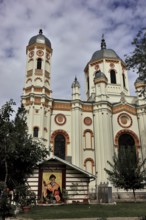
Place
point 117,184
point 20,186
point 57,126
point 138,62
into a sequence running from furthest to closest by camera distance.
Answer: point 57,126 → point 117,184 → point 138,62 → point 20,186

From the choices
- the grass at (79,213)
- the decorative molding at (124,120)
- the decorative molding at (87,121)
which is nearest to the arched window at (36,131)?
the decorative molding at (87,121)

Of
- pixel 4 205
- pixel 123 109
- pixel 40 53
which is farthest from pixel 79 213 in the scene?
pixel 40 53

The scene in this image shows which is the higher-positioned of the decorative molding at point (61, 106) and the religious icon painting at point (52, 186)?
the decorative molding at point (61, 106)

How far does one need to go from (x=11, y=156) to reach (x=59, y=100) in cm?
2826

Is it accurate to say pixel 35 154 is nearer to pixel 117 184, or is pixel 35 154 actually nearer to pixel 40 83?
pixel 117 184

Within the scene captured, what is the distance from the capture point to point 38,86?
123ft

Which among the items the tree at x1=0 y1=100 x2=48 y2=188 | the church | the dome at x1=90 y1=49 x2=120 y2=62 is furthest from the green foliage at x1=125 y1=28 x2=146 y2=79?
the dome at x1=90 y1=49 x2=120 y2=62

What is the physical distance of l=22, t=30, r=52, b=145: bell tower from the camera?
34594 mm

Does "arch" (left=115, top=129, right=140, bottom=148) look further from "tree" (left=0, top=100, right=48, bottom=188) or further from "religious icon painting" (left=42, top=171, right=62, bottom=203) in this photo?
"tree" (left=0, top=100, right=48, bottom=188)

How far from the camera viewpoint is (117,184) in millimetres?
27594

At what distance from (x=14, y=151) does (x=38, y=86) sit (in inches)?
1105

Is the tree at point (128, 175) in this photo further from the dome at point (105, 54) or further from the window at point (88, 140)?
the dome at point (105, 54)

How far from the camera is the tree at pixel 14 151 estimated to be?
32.3 ft

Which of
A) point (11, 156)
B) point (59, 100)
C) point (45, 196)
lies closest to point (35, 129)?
point (59, 100)
